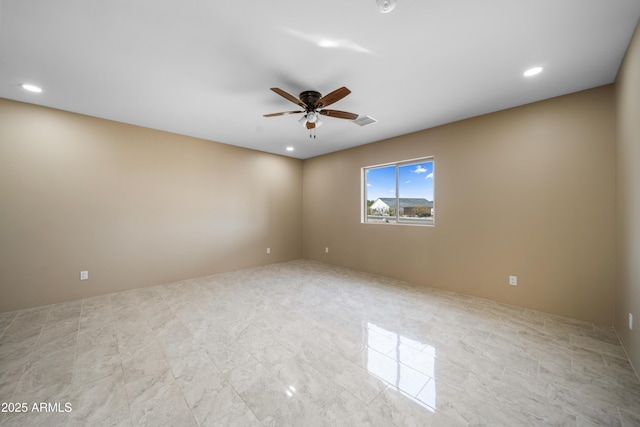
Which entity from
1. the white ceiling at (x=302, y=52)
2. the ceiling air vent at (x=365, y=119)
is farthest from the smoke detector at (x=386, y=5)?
the ceiling air vent at (x=365, y=119)

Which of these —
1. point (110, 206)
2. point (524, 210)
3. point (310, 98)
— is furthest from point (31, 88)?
point (524, 210)

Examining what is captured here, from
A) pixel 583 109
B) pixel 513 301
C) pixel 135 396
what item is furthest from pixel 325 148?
pixel 135 396

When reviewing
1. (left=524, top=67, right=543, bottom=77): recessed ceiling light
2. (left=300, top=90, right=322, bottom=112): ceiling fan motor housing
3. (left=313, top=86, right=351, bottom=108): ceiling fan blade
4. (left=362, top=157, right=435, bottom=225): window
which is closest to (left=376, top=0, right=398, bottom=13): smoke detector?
(left=313, top=86, right=351, bottom=108): ceiling fan blade

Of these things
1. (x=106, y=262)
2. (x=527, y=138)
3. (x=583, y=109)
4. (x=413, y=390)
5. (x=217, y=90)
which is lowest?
(x=413, y=390)

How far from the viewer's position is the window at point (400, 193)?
13.3ft

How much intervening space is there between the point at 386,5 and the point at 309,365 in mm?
2719

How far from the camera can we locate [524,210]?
2.97 meters

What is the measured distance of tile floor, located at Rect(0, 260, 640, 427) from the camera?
4.83 ft

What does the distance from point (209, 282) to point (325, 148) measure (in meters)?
3.50

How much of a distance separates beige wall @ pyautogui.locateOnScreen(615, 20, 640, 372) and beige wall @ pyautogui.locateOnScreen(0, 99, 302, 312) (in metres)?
5.18

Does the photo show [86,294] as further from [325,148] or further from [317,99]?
[325,148]

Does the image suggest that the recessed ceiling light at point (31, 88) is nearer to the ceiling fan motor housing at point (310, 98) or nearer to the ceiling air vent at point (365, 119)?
the ceiling fan motor housing at point (310, 98)

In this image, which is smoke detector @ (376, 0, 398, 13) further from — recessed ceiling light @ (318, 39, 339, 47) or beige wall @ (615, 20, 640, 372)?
beige wall @ (615, 20, 640, 372)

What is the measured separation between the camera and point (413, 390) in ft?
5.46
